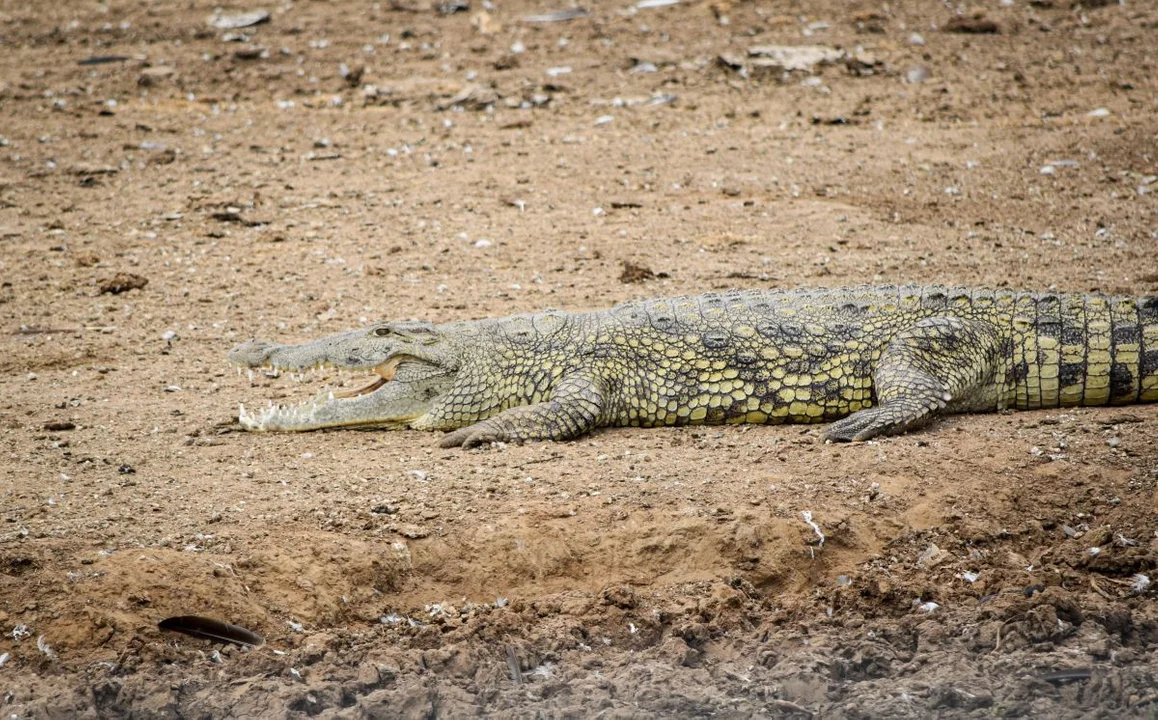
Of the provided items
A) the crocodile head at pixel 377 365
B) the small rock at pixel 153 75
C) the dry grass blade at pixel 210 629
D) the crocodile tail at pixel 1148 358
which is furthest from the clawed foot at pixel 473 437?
the small rock at pixel 153 75

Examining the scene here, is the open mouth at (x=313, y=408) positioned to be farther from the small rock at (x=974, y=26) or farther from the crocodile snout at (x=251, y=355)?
the small rock at (x=974, y=26)

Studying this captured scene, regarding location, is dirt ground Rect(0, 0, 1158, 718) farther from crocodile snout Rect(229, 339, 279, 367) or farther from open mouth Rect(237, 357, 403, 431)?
crocodile snout Rect(229, 339, 279, 367)

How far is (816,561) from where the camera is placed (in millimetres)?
5184

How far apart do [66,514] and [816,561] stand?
10.8ft

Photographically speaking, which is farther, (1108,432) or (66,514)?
(1108,432)

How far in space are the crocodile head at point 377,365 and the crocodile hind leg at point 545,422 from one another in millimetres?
479

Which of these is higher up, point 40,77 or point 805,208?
point 40,77

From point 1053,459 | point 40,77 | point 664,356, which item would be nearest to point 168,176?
point 40,77

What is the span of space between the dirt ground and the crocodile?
0.20 m

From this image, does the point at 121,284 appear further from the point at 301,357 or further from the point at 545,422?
the point at 545,422

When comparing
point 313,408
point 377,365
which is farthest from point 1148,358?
point 313,408

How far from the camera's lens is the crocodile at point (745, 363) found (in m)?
6.44

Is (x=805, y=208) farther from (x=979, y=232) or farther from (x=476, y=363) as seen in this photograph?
(x=476, y=363)

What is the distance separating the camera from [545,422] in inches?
255
